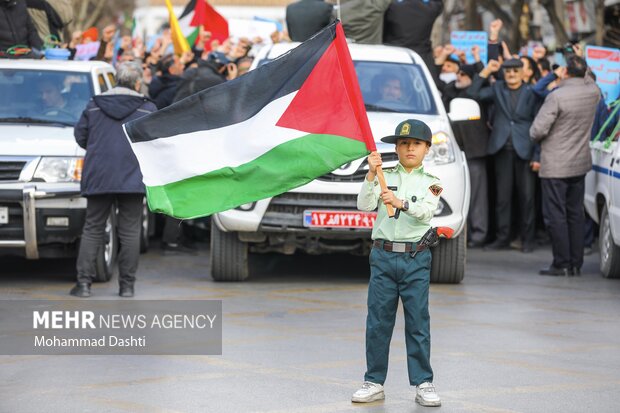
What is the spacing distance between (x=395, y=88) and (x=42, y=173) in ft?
11.0

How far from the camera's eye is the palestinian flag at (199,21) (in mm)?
20500

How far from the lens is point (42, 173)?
11516 mm

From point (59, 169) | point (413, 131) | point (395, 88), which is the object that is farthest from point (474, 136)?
point (413, 131)

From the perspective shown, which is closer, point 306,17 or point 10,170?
point 10,170

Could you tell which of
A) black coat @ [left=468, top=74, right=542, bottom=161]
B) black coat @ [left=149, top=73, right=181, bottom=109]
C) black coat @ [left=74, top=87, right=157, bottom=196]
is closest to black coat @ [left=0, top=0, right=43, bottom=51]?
black coat @ [left=149, top=73, right=181, bottom=109]

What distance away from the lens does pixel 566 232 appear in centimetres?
1309

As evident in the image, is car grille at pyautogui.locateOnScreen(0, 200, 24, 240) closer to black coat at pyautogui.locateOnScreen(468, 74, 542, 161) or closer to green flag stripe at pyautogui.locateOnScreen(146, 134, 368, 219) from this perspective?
green flag stripe at pyautogui.locateOnScreen(146, 134, 368, 219)

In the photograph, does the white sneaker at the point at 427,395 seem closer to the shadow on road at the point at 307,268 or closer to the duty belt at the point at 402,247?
the duty belt at the point at 402,247

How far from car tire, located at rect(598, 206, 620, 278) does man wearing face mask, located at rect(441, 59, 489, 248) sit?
2.72 metres

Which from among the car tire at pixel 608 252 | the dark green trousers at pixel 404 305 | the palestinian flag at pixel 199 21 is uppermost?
the palestinian flag at pixel 199 21

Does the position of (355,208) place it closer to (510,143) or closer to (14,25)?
(510,143)

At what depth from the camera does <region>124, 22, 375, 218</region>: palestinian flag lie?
297 inches

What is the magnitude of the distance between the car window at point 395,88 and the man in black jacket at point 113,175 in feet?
5.89

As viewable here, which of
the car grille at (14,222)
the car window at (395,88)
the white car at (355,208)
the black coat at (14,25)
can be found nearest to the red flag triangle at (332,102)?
the white car at (355,208)
